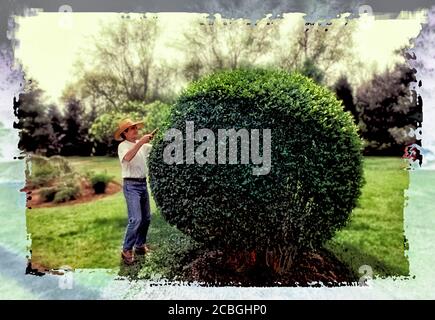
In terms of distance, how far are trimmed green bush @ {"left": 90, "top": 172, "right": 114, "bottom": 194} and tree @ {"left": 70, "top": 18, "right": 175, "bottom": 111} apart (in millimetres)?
847

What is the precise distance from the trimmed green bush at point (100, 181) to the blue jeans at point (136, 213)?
0.44 metres

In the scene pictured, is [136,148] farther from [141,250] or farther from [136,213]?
[141,250]

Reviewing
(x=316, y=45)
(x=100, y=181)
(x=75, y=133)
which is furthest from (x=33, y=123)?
(x=316, y=45)

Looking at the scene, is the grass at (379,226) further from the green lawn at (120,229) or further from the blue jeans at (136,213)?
the blue jeans at (136,213)

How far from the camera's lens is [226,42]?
23.4 feet

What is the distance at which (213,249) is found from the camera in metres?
6.84

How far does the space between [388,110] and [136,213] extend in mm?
3407

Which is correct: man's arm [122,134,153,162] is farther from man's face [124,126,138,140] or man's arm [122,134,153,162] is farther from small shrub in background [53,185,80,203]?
small shrub in background [53,185,80,203]

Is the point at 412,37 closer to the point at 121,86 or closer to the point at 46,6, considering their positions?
the point at 121,86

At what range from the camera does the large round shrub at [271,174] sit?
6059 millimetres

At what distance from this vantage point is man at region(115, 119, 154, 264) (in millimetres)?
6797

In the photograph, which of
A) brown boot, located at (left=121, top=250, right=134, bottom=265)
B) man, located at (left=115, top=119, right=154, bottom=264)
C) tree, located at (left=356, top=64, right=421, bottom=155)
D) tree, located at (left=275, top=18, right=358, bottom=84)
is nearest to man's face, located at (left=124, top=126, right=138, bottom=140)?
man, located at (left=115, top=119, right=154, bottom=264)
